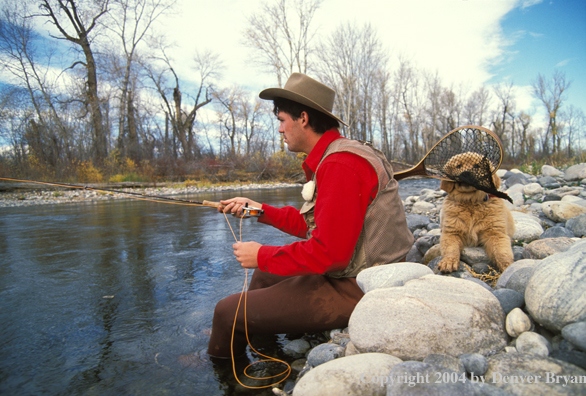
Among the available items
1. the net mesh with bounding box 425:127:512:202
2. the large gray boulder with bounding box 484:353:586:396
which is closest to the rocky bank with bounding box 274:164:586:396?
the large gray boulder with bounding box 484:353:586:396

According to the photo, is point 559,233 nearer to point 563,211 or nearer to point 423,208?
point 563,211

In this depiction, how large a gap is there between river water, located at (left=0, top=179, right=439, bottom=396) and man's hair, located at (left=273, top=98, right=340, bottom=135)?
1592mm

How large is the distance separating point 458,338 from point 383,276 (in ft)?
1.64

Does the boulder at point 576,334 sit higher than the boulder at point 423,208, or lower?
higher

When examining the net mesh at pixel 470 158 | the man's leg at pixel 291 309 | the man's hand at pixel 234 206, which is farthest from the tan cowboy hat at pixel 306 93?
the net mesh at pixel 470 158

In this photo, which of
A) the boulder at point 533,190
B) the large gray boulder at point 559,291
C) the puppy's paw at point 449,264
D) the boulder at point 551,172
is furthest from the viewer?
the boulder at point 551,172

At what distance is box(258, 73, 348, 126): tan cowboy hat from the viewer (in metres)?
2.11

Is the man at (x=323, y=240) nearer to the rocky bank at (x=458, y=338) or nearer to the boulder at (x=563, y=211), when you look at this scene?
the rocky bank at (x=458, y=338)

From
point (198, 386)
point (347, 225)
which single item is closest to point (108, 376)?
point (198, 386)

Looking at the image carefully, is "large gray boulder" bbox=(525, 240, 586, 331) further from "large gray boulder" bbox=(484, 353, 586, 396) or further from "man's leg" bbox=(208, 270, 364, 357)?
"man's leg" bbox=(208, 270, 364, 357)

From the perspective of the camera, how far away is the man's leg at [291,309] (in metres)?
2.00

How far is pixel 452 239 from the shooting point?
2.97 meters

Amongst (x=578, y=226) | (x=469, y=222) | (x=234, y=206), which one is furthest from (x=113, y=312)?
(x=578, y=226)

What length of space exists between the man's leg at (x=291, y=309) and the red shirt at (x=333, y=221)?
24 cm
